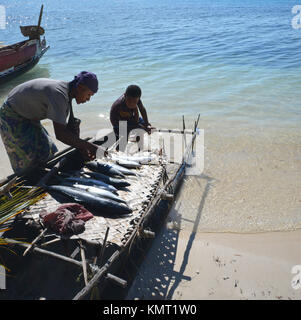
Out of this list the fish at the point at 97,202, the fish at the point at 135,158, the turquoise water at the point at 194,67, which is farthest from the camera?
the turquoise water at the point at 194,67

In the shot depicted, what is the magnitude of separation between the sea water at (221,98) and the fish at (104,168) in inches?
65.0

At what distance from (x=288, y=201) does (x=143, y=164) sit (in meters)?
3.15

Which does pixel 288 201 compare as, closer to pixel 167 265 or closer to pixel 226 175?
pixel 226 175

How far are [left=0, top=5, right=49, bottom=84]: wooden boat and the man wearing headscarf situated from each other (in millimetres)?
10670

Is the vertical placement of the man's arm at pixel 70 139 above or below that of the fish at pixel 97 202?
above

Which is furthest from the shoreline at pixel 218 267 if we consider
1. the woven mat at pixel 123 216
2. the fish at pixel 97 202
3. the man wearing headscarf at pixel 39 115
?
the man wearing headscarf at pixel 39 115

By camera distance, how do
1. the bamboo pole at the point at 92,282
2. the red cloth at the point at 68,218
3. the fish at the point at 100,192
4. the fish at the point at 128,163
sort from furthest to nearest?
the fish at the point at 128,163
the fish at the point at 100,192
the red cloth at the point at 68,218
the bamboo pole at the point at 92,282

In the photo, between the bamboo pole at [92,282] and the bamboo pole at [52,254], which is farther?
the bamboo pole at [52,254]

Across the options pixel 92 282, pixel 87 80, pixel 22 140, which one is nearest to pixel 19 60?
pixel 22 140

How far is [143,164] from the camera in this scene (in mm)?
5066

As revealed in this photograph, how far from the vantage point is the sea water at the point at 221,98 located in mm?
5900

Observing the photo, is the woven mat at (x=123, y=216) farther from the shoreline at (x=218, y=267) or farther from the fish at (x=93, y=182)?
the shoreline at (x=218, y=267)
